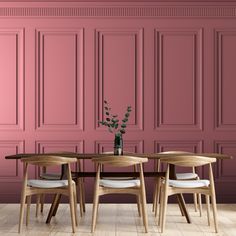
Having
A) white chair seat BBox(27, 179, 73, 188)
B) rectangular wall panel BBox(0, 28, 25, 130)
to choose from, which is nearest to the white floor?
white chair seat BBox(27, 179, 73, 188)

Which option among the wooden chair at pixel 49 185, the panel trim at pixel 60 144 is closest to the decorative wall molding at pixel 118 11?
the panel trim at pixel 60 144

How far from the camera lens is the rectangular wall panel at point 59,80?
7.48 m

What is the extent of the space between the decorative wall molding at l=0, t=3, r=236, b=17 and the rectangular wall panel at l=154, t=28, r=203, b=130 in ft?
0.87

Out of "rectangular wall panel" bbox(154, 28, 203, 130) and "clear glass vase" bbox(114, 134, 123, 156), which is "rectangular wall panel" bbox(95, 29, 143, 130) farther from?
"clear glass vase" bbox(114, 134, 123, 156)

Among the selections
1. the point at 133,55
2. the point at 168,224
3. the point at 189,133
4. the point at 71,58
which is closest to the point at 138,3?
the point at 133,55

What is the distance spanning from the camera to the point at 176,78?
7.49 meters

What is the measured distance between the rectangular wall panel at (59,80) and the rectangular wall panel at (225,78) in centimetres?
201

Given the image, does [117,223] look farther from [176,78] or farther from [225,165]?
[176,78]

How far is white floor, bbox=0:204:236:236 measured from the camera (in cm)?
514

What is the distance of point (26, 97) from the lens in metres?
7.48

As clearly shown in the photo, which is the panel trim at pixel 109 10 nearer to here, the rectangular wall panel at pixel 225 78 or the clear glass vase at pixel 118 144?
the rectangular wall panel at pixel 225 78

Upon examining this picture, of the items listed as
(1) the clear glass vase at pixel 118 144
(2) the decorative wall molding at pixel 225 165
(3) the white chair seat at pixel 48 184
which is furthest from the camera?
(2) the decorative wall molding at pixel 225 165

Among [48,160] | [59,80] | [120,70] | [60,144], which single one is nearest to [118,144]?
[48,160]

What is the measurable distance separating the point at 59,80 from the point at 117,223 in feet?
8.68
